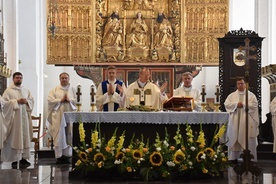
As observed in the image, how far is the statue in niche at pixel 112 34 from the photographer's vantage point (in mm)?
20203

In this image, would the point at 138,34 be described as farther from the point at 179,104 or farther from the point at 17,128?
the point at 179,104

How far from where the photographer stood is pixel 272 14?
61.1 ft

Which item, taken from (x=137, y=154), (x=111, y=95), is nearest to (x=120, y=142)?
(x=137, y=154)

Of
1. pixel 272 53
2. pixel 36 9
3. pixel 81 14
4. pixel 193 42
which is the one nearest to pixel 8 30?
pixel 36 9

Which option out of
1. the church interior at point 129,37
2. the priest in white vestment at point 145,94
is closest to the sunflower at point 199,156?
the priest in white vestment at point 145,94

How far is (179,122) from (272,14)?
9.79 m

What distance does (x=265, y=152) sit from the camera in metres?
14.6

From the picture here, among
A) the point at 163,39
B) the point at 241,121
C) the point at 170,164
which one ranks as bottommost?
the point at 170,164

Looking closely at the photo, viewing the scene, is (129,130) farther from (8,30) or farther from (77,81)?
(77,81)

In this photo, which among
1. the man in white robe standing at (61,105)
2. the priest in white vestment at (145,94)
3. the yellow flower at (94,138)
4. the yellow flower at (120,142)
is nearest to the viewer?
the yellow flower at (120,142)

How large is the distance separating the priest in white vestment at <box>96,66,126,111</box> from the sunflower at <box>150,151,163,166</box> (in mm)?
2602

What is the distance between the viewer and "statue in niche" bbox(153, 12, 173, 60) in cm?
2017

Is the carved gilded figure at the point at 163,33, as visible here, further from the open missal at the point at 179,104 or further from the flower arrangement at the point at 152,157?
the flower arrangement at the point at 152,157

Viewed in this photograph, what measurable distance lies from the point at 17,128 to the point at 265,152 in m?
6.21
